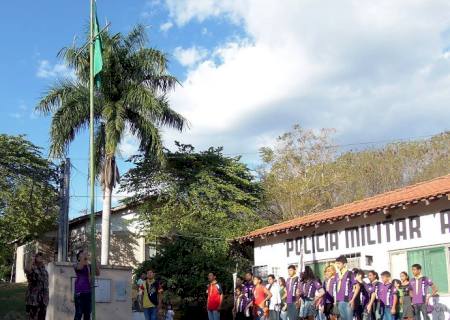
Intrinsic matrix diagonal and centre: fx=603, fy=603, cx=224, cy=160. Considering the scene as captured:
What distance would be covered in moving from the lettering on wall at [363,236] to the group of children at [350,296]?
64.0 inches

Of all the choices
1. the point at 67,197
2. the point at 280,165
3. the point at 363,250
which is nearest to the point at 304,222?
the point at 363,250

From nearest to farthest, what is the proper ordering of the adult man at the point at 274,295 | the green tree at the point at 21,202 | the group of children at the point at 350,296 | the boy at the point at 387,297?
the group of children at the point at 350,296
the boy at the point at 387,297
the adult man at the point at 274,295
the green tree at the point at 21,202

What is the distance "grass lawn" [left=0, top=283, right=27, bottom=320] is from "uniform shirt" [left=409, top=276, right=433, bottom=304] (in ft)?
39.1

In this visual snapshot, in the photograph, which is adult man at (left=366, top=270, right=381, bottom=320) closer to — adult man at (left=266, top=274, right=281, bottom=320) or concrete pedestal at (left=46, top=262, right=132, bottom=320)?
adult man at (left=266, top=274, right=281, bottom=320)

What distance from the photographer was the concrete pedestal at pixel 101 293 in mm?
13438

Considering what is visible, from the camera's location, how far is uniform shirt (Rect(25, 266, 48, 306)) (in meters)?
11.1

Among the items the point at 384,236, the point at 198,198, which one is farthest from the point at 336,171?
the point at 384,236

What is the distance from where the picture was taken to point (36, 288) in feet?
36.5

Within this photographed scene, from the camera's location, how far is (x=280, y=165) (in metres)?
35.3

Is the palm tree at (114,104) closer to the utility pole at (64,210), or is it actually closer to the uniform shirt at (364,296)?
the utility pole at (64,210)

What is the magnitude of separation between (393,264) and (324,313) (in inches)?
148

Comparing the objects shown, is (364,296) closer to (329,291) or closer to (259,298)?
(329,291)

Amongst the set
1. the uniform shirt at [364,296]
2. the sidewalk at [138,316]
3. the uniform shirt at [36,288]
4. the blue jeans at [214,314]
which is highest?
the uniform shirt at [36,288]

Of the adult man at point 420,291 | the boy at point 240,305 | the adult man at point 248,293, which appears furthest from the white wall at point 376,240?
the boy at point 240,305
